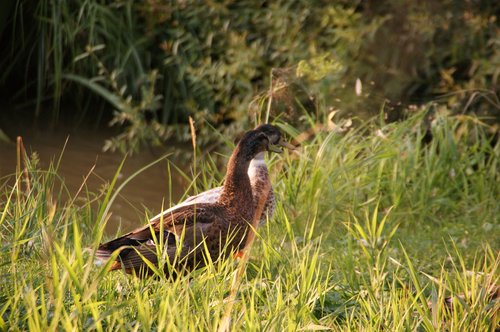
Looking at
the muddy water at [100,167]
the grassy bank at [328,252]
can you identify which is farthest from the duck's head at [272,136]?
the muddy water at [100,167]

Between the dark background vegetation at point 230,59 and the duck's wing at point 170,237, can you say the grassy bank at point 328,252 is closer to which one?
the duck's wing at point 170,237

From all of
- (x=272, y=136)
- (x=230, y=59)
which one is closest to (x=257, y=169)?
(x=272, y=136)

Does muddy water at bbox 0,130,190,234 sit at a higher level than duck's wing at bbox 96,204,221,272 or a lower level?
lower

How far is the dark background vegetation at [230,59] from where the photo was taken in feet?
25.4

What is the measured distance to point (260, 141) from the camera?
5.31 metres

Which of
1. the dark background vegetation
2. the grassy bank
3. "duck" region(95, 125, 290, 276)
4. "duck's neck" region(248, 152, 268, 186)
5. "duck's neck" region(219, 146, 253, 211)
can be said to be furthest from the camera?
the dark background vegetation

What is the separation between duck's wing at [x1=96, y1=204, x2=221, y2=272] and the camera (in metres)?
4.39

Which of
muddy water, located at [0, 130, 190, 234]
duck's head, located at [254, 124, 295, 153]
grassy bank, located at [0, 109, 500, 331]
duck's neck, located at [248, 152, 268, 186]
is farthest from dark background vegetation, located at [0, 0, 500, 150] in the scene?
duck's neck, located at [248, 152, 268, 186]

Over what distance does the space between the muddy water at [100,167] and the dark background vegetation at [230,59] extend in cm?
18

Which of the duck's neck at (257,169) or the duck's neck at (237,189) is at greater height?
the duck's neck at (237,189)

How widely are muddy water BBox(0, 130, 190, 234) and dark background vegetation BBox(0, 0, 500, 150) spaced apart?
18 cm

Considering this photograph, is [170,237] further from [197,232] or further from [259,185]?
[259,185]

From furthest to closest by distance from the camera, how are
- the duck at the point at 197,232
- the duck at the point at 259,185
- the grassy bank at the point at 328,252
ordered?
the duck at the point at 259,185 < the duck at the point at 197,232 < the grassy bank at the point at 328,252

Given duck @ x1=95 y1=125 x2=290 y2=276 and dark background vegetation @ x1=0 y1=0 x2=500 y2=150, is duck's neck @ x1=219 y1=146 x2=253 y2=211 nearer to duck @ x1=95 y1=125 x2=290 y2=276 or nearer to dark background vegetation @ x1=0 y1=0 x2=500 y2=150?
duck @ x1=95 y1=125 x2=290 y2=276
